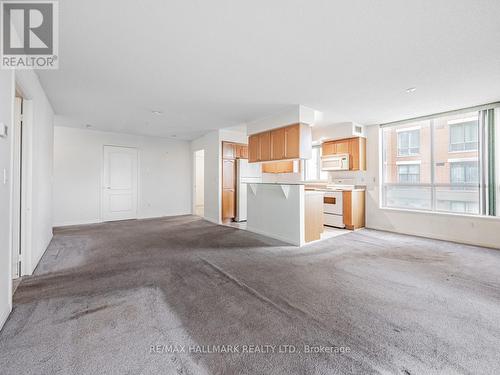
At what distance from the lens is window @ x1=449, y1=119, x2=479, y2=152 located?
4753 millimetres

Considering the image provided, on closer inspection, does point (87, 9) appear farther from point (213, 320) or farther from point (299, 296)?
point (299, 296)

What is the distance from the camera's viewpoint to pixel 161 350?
153 cm

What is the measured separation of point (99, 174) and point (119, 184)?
0.54 m

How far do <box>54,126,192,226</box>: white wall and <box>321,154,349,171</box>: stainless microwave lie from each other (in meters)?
4.31

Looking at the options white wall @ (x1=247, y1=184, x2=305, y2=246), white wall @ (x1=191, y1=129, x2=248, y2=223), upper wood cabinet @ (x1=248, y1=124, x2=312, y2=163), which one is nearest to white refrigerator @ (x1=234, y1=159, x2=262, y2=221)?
white wall @ (x1=191, y1=129, x2=248, y2=223)

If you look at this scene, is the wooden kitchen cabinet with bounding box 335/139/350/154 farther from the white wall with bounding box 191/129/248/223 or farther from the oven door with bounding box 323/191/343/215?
the white wall with bounding box 191/129/248/223

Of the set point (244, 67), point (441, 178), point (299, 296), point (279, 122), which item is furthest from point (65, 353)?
point (441, 178)

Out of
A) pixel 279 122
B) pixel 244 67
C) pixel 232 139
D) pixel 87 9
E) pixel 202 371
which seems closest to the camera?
pixel 202 371

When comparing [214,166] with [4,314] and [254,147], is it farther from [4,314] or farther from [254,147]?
[4,314]

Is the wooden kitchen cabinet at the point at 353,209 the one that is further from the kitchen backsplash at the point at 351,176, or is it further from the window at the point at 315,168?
the window at the point at 315,168

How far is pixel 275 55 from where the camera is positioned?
2498mm

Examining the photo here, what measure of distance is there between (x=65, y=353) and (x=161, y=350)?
2.00 feet

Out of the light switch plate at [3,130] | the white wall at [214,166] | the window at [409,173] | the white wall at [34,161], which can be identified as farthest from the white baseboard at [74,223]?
the window at [409,173]

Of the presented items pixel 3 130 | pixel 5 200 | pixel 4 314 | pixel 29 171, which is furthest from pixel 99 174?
pixel 4 314
